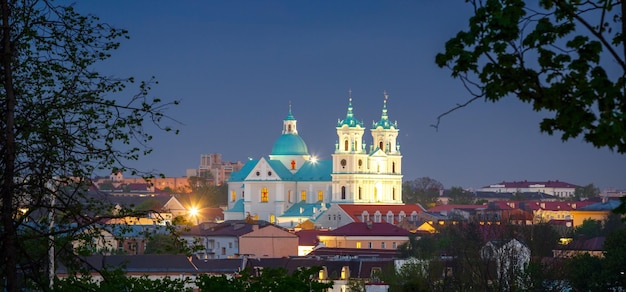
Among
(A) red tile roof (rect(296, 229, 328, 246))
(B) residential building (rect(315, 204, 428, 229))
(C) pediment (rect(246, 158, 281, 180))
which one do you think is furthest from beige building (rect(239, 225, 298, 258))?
(C) pediment (rect(246, 158, 281, 180))

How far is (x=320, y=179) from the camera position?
150 meters

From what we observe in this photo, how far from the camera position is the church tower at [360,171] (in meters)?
144

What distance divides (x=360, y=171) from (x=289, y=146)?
1338 centimetres

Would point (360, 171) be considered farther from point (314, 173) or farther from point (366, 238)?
point (366, 238)

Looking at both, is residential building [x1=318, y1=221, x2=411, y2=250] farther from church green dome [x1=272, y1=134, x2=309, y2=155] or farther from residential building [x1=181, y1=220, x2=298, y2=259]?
church green dome [x1=272, y1=134, x2=309, y2=155]

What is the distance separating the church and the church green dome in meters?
0.09

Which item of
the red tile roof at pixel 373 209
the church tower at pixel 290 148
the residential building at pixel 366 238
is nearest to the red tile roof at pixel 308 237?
the residential building at pixel 366 238

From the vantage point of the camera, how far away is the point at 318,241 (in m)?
111

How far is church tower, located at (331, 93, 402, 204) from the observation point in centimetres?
14450

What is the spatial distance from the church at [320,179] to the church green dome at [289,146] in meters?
0.09

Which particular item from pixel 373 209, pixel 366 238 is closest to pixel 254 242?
pixel 366 238

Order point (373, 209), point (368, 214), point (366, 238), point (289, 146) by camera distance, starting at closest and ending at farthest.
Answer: point (366, 238), point (368, 214), point (373, 209), point (289, 146)

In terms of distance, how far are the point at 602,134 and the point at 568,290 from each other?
44.5 m

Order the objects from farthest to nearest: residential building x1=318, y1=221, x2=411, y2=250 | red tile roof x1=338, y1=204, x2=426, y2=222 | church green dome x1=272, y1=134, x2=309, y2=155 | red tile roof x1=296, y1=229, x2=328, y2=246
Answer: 1. church green dome x1=272, y1=134, x2=309, y2=155
2. red tile roof x1=338, y1=204, x2=426, y2=222
3. residential building x1=318, y1=221, x2=411, y2=250
4. red tile roof x1=296, y1=229, x2=328, y2=246
